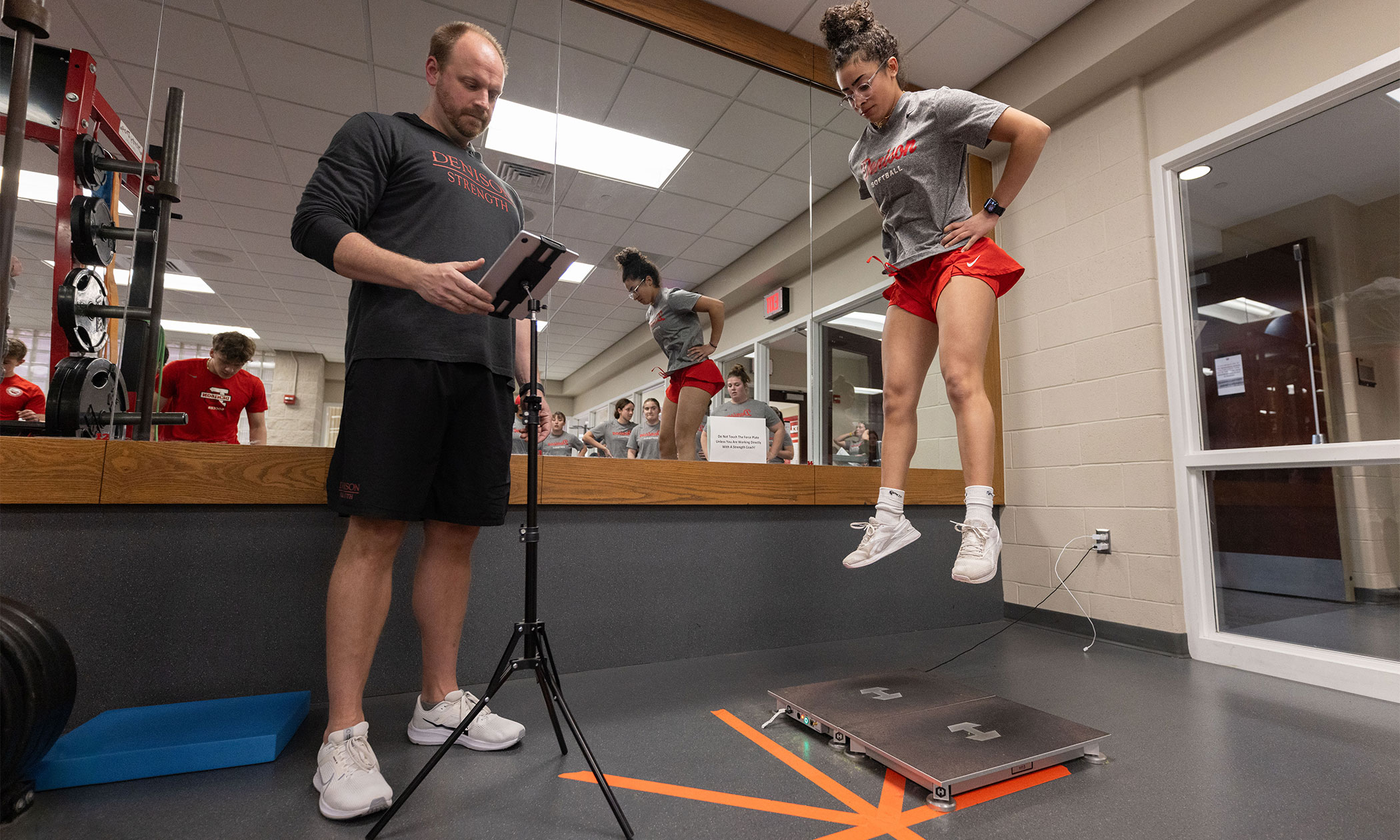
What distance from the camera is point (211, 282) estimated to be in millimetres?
4918

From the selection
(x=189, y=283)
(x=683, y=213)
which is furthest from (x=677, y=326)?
(x=189, y=283)

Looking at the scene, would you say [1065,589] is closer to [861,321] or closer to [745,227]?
[861,321]

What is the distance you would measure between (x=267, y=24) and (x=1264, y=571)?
5.09m

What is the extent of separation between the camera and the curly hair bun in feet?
5.76

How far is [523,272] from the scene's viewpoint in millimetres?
1149

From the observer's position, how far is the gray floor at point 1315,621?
2.10 m

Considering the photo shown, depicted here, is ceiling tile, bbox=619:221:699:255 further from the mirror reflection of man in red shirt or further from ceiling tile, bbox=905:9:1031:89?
the mirror reflection of man in red shirt

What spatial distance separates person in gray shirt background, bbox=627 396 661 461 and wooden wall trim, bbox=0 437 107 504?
81.0 inches

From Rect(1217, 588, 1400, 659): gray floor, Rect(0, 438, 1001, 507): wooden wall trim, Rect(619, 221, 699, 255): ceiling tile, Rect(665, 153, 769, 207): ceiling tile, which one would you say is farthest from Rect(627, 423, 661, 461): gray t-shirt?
Rect(1217, 588, 1400, 659): gray floor

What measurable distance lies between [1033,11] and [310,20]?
3462 millimetres

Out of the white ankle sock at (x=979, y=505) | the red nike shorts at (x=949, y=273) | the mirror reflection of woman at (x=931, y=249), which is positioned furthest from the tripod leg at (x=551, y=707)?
the red nike shorts at (x=949, y=273)

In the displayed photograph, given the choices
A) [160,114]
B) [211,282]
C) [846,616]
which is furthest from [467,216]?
[211,282]

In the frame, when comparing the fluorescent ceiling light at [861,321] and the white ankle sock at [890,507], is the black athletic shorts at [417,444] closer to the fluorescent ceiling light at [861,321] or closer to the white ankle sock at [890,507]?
the white ankle sock at [890,507]

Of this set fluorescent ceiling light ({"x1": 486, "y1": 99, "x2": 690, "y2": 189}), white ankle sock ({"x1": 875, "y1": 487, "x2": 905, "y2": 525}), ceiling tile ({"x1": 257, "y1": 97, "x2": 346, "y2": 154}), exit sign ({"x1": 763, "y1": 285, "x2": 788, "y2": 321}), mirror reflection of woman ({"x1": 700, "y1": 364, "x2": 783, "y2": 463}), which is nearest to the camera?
white ankle sock ({"x1": 875, "y1": 487, "x2": 905, "y2": 525})
